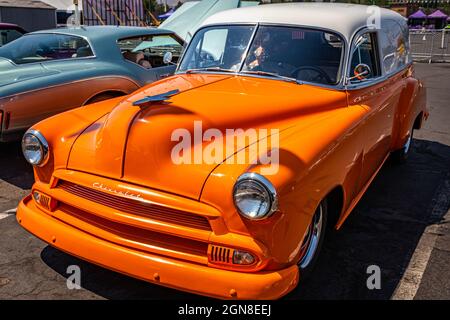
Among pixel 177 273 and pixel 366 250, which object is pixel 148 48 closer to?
pixel 366 250

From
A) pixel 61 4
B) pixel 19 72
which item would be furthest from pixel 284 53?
pixel 61 4

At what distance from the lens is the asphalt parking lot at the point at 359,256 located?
288 centimetres

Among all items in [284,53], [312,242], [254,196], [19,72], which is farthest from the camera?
[19,72]

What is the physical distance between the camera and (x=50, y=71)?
5.40 m

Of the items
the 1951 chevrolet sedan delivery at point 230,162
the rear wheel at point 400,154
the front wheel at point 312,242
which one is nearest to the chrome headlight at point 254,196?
the 1951 chevrolet sedan delivery at point 230,162

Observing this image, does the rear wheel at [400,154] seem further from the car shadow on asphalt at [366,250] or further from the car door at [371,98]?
the car door at [371,98]

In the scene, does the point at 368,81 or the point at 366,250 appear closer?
the point at 366,250

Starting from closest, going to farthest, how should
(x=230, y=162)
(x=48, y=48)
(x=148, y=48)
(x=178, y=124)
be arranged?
1. (x=230, y=162)
2. (x=178, y=124)
3. (x=48, y=48)
4. (x=148, y=48)

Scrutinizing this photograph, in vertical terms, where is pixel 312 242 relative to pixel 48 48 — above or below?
below

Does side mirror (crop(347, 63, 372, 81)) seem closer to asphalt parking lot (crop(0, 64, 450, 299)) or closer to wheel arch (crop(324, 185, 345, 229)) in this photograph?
wheel arch (crop(324, 185, 345, 229))

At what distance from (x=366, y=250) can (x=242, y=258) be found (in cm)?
145

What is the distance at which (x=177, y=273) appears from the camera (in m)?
2.36
